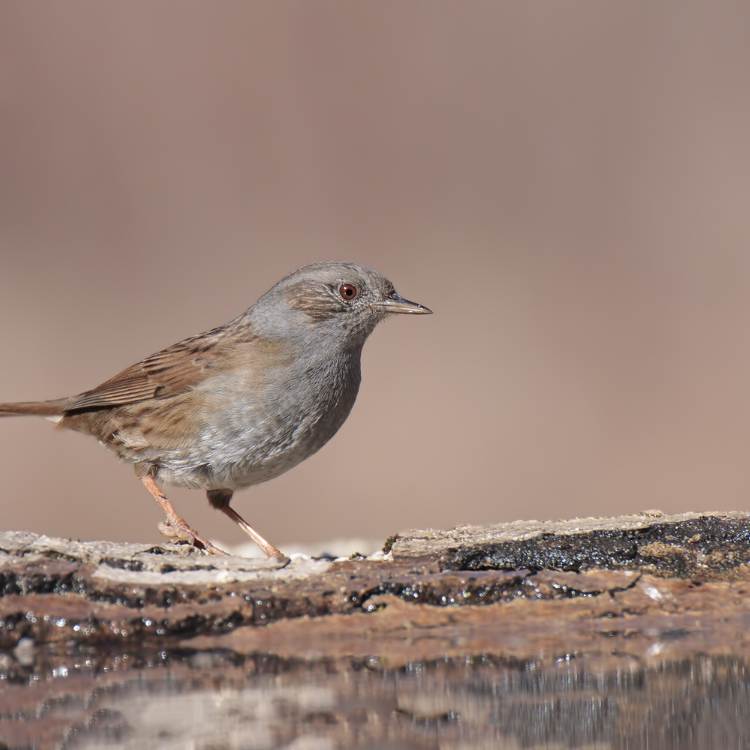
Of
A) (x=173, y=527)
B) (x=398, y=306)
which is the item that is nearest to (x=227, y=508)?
(x=173, y=527)

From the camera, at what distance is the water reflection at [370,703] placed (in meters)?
3.11

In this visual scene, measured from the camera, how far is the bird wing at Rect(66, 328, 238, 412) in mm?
6367

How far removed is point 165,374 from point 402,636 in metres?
2.54

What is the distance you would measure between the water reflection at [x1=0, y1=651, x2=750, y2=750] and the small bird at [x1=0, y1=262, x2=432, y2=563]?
1992 mm

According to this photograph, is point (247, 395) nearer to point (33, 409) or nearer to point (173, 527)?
point (173, 527)

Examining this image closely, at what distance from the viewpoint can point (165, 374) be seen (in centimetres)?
650

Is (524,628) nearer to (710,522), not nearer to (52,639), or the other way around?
(710,522)

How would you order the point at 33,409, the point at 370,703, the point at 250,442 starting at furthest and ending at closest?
the point at 33,409, the point at 250,442, the point at 370,703

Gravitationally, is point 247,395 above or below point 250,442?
above

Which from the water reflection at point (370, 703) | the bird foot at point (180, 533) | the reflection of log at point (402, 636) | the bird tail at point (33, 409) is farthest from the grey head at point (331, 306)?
the water reflection at point (370, 703)

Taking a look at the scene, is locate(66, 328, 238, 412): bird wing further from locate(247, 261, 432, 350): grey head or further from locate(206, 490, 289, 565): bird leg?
locate(206, 490, 289, 565): bird leg

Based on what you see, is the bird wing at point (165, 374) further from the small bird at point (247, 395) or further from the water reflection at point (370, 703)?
the water reflection at point (370, 703)

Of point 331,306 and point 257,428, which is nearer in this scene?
point 257,428

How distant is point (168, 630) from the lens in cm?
427
